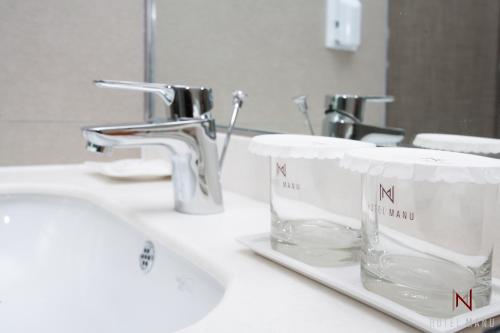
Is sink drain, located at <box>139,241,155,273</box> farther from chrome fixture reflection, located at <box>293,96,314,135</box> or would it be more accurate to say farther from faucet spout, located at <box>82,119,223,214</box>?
chrome fixture reflection, located at <box>293,96,314,135</box>

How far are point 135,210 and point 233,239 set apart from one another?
21cm

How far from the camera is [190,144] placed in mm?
700

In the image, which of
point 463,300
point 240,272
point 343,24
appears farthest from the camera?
point 343,24

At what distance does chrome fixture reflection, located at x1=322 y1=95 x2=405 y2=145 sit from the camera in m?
0.59

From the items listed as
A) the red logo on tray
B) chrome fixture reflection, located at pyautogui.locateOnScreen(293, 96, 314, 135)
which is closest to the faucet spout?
chrome fixture reflection, located at pyautogui.locateOnScreen(293, 96, 314, 135)

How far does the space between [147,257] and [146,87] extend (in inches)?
9.2

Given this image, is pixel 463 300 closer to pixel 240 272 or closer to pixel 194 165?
pixel 240 272

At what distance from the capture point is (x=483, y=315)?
33 cm

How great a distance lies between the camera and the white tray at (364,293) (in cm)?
32

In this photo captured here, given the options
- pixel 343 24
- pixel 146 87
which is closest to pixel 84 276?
pixel 146 87

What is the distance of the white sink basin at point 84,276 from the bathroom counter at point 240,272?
0.06 feet

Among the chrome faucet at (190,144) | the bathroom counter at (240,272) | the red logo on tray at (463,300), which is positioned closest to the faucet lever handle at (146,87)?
the chrome faucet at (190,144)

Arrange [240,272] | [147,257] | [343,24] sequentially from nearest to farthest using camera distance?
1. [240,272]
2. [147,257]
3. [343,24]

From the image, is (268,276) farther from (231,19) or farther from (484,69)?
(231,19)
